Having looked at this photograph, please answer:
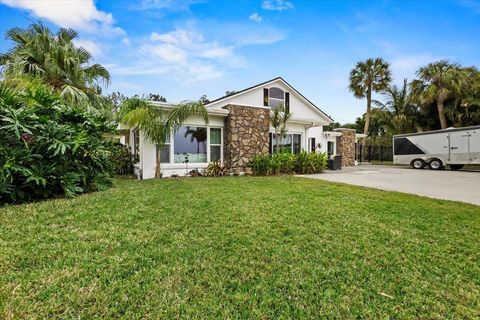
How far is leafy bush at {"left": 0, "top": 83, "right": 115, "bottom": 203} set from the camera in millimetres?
4852

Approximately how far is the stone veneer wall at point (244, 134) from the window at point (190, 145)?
1.09m

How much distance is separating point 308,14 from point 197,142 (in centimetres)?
724

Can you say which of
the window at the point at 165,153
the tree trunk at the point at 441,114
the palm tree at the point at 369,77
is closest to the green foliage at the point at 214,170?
the window at the point at 165,153

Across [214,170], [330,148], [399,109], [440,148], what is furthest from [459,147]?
[214,170]

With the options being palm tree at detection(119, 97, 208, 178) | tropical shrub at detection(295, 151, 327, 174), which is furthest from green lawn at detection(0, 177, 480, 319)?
tropical shrub at detection(295, 151, 327, 174)

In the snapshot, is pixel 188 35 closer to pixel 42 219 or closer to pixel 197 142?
pixel 197 142

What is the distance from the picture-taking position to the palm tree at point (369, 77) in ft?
76.0

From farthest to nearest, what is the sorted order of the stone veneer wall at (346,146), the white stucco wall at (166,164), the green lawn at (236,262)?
the stone veneer wall at (346,146), the white stucco wall at (166,164), the green lawn at (236,262)

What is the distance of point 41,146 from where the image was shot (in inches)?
210

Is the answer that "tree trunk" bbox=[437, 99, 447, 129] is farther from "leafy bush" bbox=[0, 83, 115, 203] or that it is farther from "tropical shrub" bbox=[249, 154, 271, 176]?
"leafy bush" bbox=[0, 83, 115, 203]

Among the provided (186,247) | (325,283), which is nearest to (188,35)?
(186,247)

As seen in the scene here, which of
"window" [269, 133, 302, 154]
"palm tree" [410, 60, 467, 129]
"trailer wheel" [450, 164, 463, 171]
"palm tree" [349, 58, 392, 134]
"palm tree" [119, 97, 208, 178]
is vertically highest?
"palm tree" [349, 58, 392, 134]

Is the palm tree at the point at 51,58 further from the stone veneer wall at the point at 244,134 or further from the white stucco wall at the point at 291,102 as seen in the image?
the white stucco wall at the point at 291,102

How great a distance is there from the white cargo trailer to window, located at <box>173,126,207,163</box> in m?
14.7
